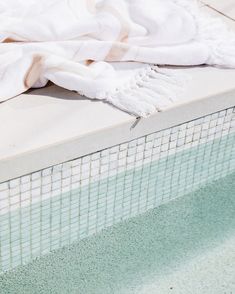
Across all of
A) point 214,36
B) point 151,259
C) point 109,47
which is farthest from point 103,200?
point 214,36

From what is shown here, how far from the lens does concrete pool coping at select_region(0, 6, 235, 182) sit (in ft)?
5.09

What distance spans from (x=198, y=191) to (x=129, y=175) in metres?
0.36

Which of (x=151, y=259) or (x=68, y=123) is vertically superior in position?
(x=68, y=123)

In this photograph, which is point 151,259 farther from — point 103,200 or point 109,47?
point 109,47

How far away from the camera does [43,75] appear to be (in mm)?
1766

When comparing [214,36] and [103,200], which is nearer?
[103,200]

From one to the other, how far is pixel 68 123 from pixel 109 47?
0.36 meters

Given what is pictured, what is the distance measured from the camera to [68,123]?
1644 mm

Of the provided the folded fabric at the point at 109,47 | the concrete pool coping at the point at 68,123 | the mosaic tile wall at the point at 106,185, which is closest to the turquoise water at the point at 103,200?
the mosaic tile wall at the point at 106,185

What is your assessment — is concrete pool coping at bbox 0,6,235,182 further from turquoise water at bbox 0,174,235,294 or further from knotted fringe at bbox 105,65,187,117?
turquoise water at bbox 0,174,235,294

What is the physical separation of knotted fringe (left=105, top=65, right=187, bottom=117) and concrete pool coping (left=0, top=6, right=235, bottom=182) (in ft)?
0.08

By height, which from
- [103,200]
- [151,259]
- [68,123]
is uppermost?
[68,123]

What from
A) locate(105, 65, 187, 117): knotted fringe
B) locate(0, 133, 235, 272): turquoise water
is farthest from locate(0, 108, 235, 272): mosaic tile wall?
locate(105, 65, 187, 117): knotted fringe

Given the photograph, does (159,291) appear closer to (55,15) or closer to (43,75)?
(43,75)
